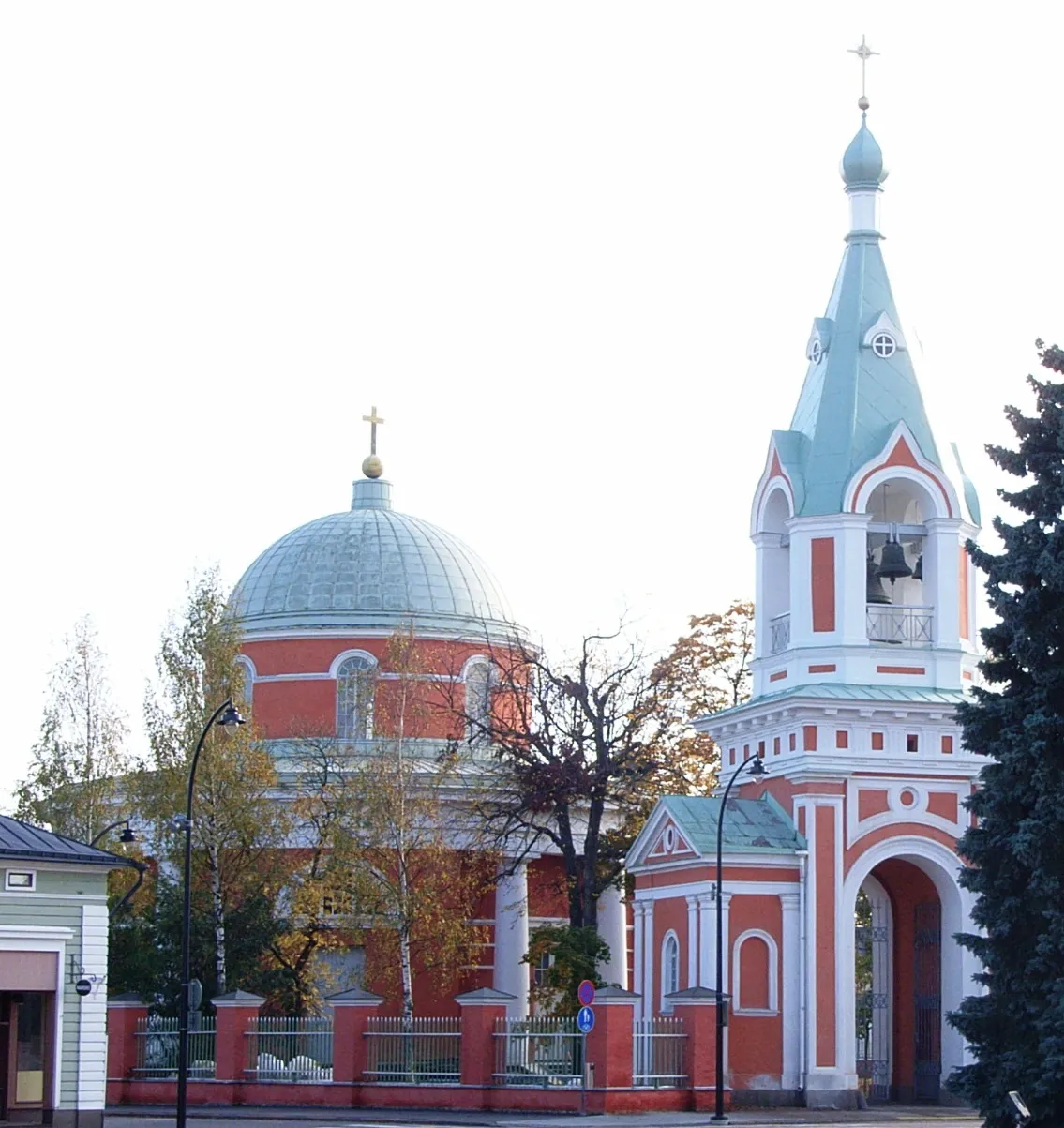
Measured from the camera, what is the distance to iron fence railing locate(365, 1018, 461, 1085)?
1483 inches

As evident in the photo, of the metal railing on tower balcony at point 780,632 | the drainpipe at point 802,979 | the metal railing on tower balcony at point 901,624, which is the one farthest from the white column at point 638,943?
the metal railing on tower balcony at point 901,624

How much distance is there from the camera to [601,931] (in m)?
52.5

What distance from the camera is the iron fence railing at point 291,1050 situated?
39.1 meters

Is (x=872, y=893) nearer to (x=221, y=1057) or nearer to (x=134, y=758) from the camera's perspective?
(x=221, y=1057)

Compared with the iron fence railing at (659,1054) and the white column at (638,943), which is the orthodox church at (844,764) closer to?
the white column at (638,943)

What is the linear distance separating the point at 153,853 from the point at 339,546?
13485 mm

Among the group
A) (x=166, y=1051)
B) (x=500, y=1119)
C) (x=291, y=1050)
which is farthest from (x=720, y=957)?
(x=166, y=1051)

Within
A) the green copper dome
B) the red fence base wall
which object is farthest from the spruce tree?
the green copper dome

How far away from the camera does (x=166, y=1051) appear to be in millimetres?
41156

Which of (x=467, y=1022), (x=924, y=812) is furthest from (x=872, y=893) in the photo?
(x=467, y=1022)

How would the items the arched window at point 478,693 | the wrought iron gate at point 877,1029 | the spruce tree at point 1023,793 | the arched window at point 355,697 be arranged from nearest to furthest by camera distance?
the spruce tree at point 1023,793 < the wrought iron gate at point 877,1029 < the arched window at point 355,697 < the arched window at point 478,693

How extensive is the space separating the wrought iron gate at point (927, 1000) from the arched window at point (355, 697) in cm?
1316

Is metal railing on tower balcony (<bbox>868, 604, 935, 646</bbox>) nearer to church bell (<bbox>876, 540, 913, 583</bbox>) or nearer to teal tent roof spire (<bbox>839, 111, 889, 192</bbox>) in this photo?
church bell (<bbox>876, 540, 913, 583</bbox>)

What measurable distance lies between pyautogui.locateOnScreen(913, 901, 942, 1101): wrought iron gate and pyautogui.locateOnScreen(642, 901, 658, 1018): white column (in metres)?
4.85
